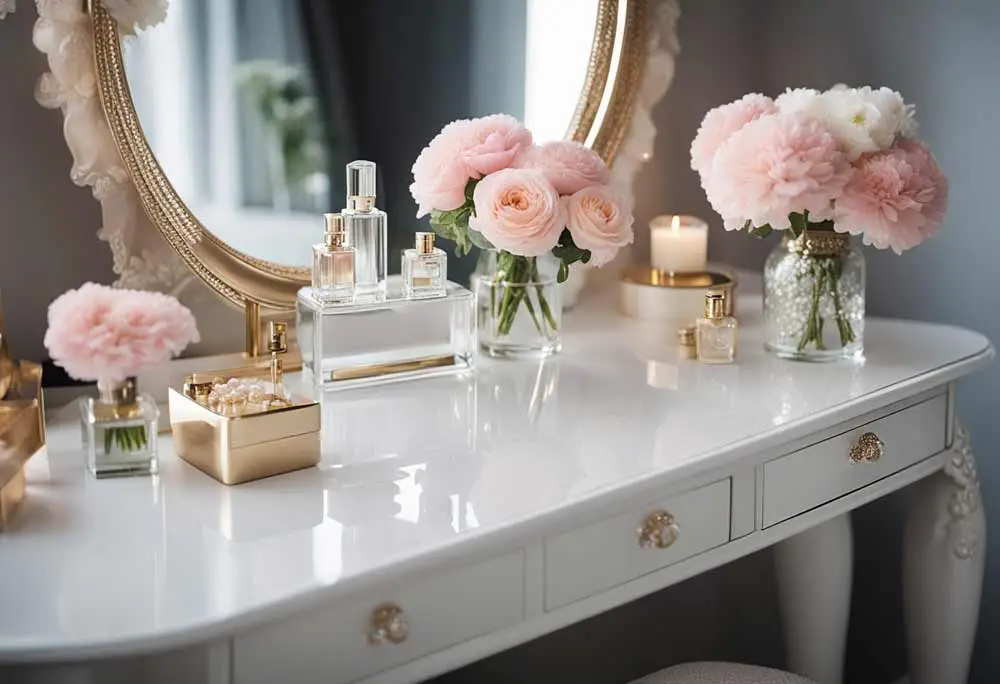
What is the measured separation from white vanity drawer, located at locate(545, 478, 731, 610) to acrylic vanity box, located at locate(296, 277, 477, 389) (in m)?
0.37

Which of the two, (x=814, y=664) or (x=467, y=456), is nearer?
(x=467, y=456)

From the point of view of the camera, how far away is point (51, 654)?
2.74 ft

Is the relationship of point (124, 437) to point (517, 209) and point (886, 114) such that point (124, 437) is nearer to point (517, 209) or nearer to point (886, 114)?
point (517, 209)

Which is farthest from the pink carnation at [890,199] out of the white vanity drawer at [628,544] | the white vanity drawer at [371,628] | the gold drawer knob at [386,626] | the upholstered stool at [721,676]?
the gold drawer knob at [386,626]

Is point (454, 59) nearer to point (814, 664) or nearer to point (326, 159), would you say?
point (326, 159)

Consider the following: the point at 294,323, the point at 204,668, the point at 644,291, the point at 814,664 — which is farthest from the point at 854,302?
the point at 204,668

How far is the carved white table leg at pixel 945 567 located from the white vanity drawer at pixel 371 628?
78 centimetres

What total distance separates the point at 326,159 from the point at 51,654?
789mm

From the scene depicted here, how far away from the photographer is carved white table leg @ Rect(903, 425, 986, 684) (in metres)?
1.64

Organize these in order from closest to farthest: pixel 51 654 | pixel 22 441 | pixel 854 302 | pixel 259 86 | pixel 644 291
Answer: pixel 51 654 < pixel 22 441 < pixel 259 86 < pixel 854 302 < pixel 644 291

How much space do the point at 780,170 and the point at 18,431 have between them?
→ 839 mm

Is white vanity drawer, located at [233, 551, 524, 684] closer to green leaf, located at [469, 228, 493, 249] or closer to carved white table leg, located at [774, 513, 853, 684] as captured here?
green leaf, located at [469, 228, 493, 249]

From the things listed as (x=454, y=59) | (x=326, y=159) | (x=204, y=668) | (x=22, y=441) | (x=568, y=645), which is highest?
(x=454, y=59)

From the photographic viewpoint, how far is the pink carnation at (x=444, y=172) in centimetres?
143
